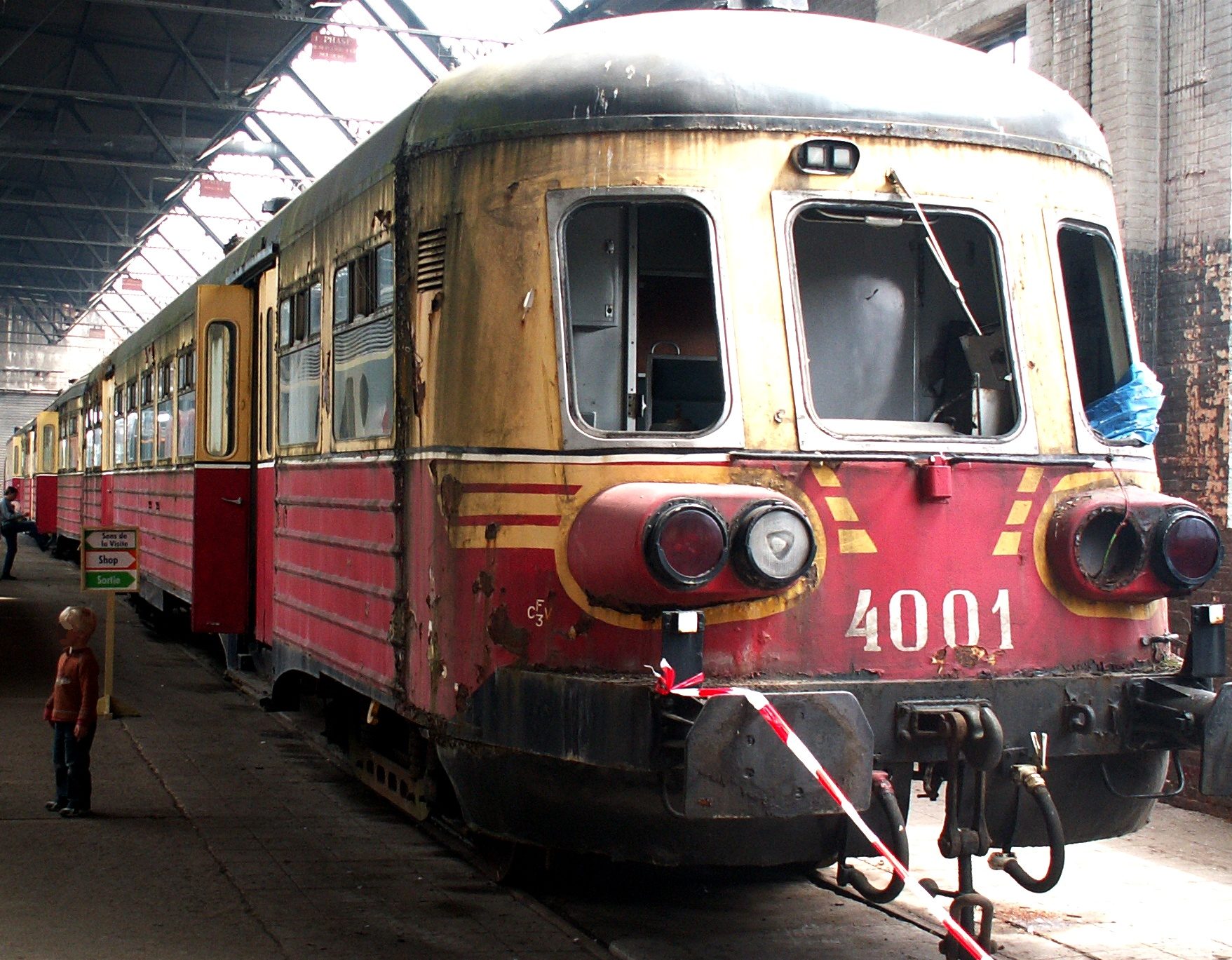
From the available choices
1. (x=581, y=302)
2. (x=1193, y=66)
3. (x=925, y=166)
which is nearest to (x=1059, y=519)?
(x=925, y=166)

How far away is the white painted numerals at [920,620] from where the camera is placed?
496 cm

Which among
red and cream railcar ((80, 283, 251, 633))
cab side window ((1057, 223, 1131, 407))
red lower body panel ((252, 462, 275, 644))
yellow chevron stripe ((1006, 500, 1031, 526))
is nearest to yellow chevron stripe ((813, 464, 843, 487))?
yellow chevron stripe ((1006, 500, 1031, 526))

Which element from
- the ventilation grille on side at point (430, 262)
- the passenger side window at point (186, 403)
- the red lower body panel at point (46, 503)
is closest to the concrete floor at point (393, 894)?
the ventilation grille on side at point (430, 262)

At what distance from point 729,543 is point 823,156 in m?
1.37

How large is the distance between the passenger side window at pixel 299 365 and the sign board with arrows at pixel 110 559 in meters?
3.56

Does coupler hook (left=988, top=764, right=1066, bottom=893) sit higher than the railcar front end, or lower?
lower

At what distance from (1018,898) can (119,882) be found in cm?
385

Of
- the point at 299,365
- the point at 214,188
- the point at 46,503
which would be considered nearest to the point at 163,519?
the point at 299,365

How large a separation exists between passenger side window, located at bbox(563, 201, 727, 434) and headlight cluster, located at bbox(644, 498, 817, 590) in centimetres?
58

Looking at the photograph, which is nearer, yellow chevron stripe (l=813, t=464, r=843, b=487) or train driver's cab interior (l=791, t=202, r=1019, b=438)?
yellow chevron stripe (l=813, t=464, r=843, b=487)

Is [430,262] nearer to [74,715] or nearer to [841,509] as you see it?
[841,509]

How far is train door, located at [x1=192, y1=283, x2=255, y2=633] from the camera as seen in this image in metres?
9.19

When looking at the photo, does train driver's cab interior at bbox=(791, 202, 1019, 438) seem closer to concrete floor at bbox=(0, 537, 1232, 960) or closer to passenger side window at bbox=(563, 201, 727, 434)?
passenger side window at bbox=(563, 201, 727, 434)

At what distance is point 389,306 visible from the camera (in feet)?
19.6
